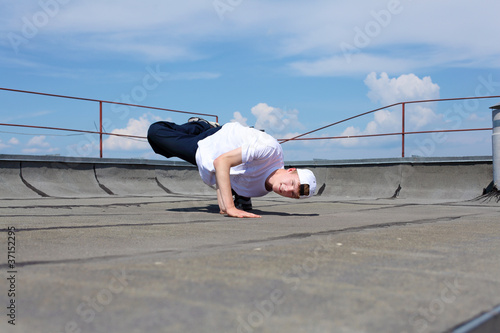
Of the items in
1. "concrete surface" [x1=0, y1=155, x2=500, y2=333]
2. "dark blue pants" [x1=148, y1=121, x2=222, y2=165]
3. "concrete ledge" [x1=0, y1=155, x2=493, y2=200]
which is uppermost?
"dark blue pants" [x1=148, y1=121, x2=222, y2=165]

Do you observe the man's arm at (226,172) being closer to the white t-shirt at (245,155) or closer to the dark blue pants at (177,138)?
the white t-shirt at (245,155)

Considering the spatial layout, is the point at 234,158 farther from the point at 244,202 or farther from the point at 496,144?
the point at 496,144

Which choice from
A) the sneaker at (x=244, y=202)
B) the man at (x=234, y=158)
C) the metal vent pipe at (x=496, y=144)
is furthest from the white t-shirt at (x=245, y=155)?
the metal vent pipe at (x=496, y=144)

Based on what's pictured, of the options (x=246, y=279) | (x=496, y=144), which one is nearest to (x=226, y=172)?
(x=246, y=279)

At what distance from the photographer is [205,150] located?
4.03 meters

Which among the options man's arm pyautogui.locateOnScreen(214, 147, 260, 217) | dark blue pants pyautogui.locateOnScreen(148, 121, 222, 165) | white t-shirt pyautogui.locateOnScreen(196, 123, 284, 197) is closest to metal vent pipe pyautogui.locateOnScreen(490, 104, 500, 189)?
white t-shirt pyautogui.locateOnScreen(196, 123, 284, 197)

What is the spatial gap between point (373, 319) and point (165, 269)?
2.25 feet

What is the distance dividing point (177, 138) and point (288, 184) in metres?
1.15

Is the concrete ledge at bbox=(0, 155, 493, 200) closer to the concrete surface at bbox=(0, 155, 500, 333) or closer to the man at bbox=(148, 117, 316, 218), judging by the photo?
the man at bbox=(148, 117, 316, 218)

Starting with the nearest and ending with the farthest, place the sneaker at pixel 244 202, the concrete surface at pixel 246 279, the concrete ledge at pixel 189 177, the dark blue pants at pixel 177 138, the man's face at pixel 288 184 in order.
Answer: the concrete surface at pixel 246 279, the man's face at pixel 288 184, the dark blue pants at pixel 177 138, the sneaker at pixel 244 202, the concrete ledge at pixel 189 177

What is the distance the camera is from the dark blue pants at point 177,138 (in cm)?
423

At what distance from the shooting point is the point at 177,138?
4.27 meters

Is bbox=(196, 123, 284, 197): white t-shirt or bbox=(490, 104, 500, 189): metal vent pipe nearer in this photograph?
bbox=(196, 123, 284, 197): white t-shirt

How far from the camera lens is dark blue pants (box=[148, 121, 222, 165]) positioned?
423 cm
